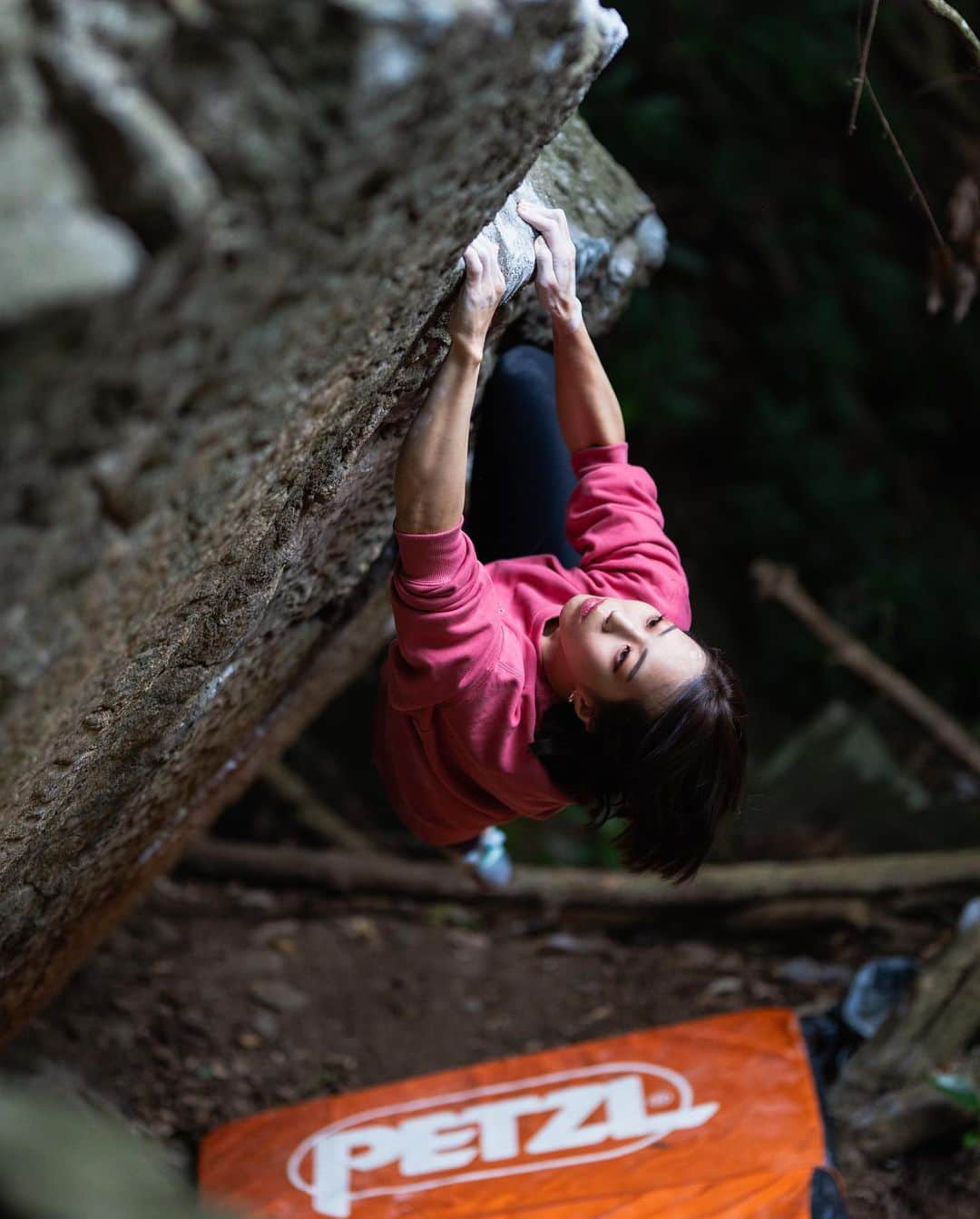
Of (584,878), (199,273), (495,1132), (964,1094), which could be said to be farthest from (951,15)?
(584,878)

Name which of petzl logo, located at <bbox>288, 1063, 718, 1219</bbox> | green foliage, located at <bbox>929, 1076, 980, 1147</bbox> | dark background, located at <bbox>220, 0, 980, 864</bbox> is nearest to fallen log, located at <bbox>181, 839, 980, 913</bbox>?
dark background, located at <bbox>220, 0, 980, 864</bbox>

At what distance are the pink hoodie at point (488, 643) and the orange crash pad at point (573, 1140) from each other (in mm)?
909

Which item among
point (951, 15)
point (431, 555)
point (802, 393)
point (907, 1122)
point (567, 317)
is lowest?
point (907, 1122)

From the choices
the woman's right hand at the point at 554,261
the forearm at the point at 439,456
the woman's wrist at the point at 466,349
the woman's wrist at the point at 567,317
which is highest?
the woman's right hand at the point at 554,261

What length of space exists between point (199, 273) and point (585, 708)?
1075 millimetres

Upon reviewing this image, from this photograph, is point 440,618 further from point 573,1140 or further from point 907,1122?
point 907,1122

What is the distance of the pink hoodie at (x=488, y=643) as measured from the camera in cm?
161

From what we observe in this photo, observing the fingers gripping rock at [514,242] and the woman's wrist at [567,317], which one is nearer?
the fingers gripping rock at [514,242]

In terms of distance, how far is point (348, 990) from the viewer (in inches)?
142

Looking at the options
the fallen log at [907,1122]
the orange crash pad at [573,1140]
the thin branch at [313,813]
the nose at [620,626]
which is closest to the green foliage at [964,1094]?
the fallen log at [907,1122]

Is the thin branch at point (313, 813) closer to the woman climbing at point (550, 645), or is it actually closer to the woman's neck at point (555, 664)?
the woman climbing at point (550, 645)

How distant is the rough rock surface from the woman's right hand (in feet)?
1.02

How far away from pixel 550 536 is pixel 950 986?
68.1 inches

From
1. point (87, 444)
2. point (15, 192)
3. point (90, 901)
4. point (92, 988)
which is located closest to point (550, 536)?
point (90, 901)
